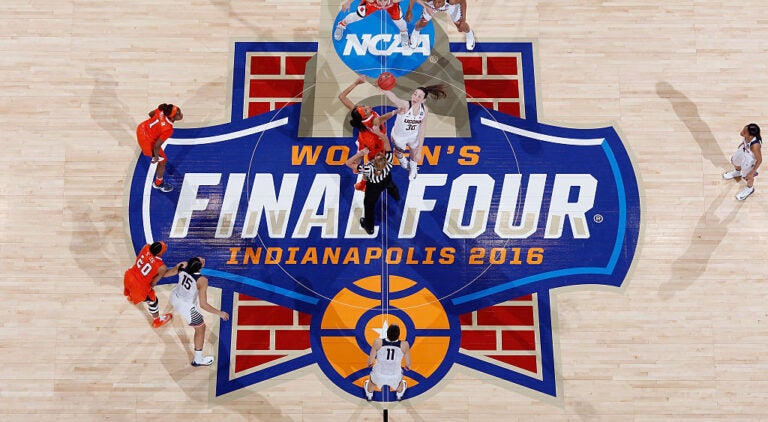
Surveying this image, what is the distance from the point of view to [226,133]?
12430 millimetres

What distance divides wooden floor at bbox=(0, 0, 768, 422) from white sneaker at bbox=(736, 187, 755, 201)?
0.11 metres

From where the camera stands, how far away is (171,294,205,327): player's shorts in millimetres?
10586

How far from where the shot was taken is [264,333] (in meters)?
11.6

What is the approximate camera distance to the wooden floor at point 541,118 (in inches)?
446

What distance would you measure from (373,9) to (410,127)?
263 centimetres

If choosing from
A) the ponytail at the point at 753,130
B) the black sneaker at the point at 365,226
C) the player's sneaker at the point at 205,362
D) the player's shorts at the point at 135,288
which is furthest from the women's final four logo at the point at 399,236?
the ponytail at the point at 753,130

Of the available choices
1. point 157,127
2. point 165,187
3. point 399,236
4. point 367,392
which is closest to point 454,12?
point 399,236

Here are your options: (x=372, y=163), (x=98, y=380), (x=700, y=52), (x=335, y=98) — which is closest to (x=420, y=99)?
(x=372, y=163)

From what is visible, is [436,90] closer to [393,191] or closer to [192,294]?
[393,191]

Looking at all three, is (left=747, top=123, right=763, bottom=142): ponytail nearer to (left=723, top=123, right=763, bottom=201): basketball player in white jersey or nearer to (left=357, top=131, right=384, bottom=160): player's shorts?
(left=723, top=123, right=763, bottom=201): basketball player in white jersey

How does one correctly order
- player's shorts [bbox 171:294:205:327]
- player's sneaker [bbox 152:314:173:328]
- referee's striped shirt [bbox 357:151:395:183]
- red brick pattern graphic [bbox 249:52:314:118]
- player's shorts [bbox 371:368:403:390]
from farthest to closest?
red brick pattern graphic [bbox 249:52:314:118]
player's sneaker [bbox 152:314:173:328]
referee's striped shirt [bbox 357:151:395:183]
player's shorts [bbox 171:294:205:327]
player's shorts [bbox 371:368:403:390]

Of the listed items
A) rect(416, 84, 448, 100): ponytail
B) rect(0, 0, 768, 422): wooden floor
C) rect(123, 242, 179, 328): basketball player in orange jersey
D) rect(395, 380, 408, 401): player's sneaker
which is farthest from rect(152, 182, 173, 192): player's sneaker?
rect(395, 380, 408, 401): player's sneaker

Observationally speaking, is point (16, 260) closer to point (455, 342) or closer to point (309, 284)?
point (309, 284)

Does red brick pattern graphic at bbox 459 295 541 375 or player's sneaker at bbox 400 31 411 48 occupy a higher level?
player's sneaker at bbox 400 31 411 48
